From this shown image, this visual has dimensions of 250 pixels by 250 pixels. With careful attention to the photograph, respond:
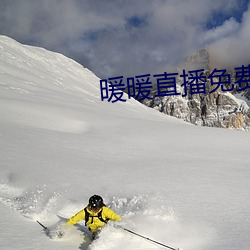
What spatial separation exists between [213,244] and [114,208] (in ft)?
7.96

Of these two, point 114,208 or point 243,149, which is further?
point 243,149

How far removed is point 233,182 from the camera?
26.0ft

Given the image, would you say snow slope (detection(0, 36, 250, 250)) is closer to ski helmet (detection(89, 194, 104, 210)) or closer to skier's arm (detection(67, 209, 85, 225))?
skier's arm (detection(67, 209, 85, 225))

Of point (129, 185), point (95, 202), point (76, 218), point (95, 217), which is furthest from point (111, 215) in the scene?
point (129, 185)

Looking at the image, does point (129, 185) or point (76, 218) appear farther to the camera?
point (129, 185)

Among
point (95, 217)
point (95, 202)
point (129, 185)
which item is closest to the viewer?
point (95, 202)

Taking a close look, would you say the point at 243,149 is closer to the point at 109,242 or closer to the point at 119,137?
the point at 119,137

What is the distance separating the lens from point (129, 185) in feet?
25.3

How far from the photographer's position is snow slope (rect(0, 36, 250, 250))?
5277 millimetres

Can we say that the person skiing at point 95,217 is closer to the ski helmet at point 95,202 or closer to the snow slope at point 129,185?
the ski helmet at point 95,202

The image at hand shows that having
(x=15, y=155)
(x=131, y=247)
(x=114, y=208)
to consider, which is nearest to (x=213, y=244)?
(x=131, y=247)

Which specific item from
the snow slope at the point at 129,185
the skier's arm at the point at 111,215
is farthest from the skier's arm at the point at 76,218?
the skier's arm at the point at 111,215

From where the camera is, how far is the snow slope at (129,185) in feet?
17.3

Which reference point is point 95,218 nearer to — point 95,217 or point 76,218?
point 95,217
